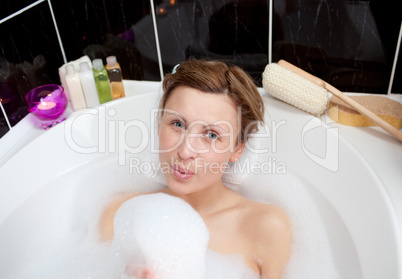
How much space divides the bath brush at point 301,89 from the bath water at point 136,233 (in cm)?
26

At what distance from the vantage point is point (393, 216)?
97 centimetres

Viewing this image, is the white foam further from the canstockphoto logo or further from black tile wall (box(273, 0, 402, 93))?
black tile wall (box(273, 0, 402, 93))

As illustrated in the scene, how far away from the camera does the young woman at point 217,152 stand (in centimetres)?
103

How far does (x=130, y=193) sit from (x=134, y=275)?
0.43 meters

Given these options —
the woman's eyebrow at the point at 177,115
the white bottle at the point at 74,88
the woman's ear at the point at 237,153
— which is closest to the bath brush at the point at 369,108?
the woman's ear at the point at 237,153

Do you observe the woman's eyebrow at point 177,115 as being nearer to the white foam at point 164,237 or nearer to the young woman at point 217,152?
the young woman at point 217,152

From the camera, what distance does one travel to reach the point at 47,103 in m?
1.43

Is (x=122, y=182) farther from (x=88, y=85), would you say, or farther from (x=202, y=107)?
(x=202, y=107)

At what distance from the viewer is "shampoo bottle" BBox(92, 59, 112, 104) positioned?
1.46 m

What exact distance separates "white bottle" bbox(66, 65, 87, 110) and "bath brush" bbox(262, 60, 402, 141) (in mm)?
656

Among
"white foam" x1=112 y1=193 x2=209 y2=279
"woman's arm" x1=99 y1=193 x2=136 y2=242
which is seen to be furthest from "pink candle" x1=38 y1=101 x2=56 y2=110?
"white foam" x1=112 y1=193 x2=209 y2=279

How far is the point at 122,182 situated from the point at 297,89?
687 mm

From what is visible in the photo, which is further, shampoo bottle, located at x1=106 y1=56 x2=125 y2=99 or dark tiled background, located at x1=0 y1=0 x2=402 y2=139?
shampoo bottle, located at x1=106 y1=56 x2=125 y2=99

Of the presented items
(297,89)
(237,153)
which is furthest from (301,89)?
(237,153)
